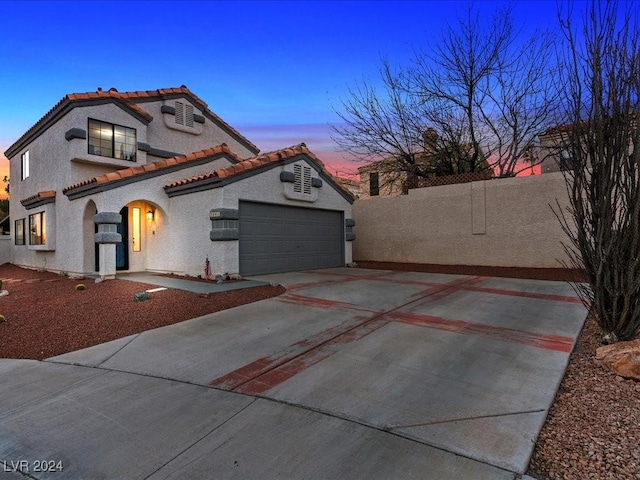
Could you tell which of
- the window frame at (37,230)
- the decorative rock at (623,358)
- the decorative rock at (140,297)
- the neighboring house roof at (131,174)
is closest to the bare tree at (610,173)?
the decorative rock at (623,358)

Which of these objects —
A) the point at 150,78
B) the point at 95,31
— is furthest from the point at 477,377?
the point at 150,78

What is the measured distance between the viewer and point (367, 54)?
14609mm

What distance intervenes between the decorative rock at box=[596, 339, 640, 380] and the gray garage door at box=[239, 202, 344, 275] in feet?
29.2

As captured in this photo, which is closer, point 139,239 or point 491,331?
point 491,331

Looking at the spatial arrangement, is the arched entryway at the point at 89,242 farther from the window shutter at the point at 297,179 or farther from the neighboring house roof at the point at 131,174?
the window shutter at the point at 297,179

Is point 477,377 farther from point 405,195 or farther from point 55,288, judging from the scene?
point 405,195

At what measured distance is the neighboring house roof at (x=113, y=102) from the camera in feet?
39.1

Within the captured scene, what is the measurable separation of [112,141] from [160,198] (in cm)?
355

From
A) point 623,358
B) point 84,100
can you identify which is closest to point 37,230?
point 84,100

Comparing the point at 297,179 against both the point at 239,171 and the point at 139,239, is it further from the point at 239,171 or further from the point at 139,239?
the point at 139,239

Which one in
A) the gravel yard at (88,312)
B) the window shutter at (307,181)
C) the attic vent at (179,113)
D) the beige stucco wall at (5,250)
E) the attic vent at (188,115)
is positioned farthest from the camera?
the beige stucco wall at (5,250)

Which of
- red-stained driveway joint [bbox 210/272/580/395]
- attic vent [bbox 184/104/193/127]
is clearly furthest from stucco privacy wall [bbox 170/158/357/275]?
attic vent [bbox 184/104/193/127]

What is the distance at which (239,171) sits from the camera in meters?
10.5

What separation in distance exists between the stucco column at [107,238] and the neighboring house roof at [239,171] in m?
2.09
